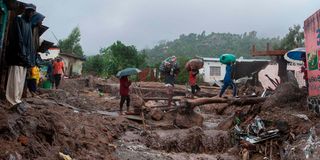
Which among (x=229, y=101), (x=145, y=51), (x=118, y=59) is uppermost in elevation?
(x=145, y=51)

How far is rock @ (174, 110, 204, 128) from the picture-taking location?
1052cm

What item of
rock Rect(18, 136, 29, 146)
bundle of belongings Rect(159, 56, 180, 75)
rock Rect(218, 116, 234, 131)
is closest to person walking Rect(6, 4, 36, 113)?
rock Rect(18, 136, 29, 146)

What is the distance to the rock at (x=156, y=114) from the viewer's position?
35.7ft

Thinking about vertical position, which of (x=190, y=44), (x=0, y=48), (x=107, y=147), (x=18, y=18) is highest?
(x=190, y=44)

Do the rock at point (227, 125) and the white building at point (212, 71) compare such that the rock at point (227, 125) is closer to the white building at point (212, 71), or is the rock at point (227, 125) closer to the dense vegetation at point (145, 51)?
the dense vegetation at point (145, 51)

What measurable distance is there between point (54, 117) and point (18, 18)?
77.6 inches

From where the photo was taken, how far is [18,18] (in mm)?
6672

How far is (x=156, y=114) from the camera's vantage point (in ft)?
35.8

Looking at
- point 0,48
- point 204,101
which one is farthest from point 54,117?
point 204,101

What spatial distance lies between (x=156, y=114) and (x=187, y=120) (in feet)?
3.09

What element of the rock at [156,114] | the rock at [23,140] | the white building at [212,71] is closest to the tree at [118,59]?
the white building at [212,71]

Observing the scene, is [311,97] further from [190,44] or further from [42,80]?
[190,44]

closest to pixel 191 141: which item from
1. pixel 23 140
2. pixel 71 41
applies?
pixel 23 140

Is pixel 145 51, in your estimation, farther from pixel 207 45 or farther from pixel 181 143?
pixel 181 143
